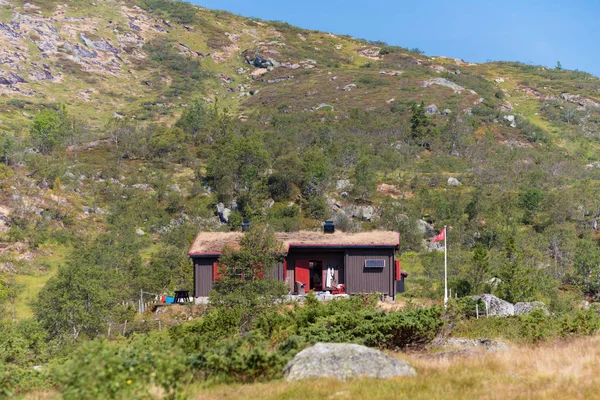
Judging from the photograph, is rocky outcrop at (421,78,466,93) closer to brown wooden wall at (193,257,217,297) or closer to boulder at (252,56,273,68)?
boulder at (252,56,273,68)

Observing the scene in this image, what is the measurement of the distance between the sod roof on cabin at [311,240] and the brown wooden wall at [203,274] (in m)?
0.61

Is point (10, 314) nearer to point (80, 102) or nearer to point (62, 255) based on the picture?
point (62, 255)

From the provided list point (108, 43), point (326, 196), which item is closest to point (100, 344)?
point (326, 196)

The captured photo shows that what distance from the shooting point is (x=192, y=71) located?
496 ft

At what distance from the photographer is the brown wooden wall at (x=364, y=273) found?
→ 3062 cm

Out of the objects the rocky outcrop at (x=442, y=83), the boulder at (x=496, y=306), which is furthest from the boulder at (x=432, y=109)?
the boulder at (x=496, y=306)

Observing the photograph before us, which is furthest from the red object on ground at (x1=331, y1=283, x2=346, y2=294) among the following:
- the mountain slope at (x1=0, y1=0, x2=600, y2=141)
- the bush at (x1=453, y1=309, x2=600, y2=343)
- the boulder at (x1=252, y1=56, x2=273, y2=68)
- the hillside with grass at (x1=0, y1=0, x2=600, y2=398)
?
the boulder at (x1=252, y1=56, x2=273, y2=68)

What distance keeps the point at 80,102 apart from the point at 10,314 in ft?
319

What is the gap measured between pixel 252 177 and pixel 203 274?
3503cm

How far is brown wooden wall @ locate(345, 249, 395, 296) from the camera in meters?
30.6

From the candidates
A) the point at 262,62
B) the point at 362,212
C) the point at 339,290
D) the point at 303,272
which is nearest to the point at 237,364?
the point at 339,290

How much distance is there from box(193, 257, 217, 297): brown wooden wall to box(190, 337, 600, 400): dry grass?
67.5ft

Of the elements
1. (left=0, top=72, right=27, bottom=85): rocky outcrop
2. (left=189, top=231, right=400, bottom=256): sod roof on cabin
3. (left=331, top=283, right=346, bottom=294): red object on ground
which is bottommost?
(left=331, top=283, right=346, bottom=294): red object on ground

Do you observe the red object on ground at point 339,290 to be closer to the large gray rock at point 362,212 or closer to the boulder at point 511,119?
the large gray rock at point 362,212
